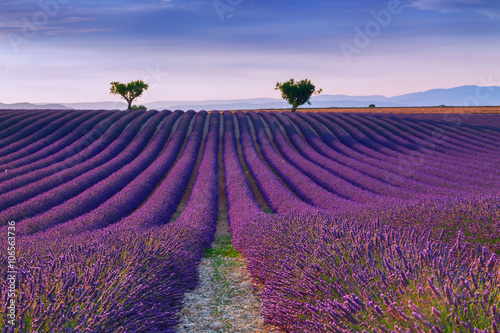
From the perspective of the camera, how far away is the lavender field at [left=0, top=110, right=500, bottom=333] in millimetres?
2641

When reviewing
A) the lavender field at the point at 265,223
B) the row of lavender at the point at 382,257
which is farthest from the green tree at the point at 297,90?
the row of lavender at the point at 382,257

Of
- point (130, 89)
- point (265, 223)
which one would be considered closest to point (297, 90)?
point (130, 89)

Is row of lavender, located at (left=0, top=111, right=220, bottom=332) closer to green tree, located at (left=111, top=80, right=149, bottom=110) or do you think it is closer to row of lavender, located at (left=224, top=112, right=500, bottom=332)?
row of lavender, located at (left=224, top=112, right=500, bottom=332)

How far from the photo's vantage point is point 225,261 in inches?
268

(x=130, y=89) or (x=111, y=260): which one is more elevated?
(x=130, y=89)

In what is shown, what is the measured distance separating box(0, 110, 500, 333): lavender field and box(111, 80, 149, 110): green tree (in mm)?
17160

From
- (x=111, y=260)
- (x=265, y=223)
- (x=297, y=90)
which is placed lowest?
(x=265, y=223)

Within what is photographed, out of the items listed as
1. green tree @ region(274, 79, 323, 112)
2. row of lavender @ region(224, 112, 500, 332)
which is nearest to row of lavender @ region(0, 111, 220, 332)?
row of lavender @ region(224, 112, 500, 332)

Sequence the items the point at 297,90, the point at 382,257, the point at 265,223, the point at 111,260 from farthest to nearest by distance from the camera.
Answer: the point at 297,90 → the point at 265,223 → the point at 111,260 → the point at 382,257

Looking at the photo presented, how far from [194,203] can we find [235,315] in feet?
20.9

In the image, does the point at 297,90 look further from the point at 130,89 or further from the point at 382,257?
the point at 382,257

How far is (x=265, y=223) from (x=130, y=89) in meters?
42.4

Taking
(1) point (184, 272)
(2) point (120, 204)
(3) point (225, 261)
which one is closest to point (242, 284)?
(1) point (184, 272)

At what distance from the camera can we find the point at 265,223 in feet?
21.4
